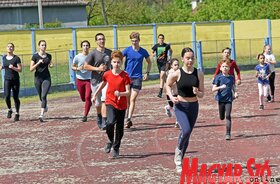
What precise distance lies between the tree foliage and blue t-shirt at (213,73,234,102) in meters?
41.2

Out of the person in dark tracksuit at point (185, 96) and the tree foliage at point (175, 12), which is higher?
the tree foliage at point (175, 12)

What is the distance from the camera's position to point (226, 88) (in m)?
15.1

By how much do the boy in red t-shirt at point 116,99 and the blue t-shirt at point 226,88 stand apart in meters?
2.54

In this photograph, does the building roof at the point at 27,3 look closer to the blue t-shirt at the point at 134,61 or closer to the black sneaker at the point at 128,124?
the blue t-shirt at the point at 134,61

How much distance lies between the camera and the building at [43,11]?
56.1m

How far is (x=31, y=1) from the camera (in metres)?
57.0

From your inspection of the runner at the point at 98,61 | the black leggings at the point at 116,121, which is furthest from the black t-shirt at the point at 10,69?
the black leggings at the point at 116,121

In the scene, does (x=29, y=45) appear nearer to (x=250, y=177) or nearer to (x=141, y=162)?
(x=141, y=162)

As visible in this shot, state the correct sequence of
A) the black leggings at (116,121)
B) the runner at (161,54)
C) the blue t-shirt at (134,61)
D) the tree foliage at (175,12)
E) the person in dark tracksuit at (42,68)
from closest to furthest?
the black leggings at (116,121), the blue t-shirt at (134,61), the person in dark tracksuit at (42,68), the runner at (161,54), the tree foliage at (175,12)

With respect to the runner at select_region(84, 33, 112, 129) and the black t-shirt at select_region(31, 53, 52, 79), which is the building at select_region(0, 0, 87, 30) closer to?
the black t-shirt at select_region(31, 53, 52, 79)

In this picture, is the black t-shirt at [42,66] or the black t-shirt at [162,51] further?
the black t-shirt at [162,51]

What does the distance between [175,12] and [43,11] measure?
12347mm

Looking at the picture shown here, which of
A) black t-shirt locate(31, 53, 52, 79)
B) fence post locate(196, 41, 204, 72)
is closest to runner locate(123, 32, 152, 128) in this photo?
black t-shirt locate(31, 53, 52, 79)

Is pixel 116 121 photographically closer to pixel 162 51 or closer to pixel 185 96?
pixel 185 96
